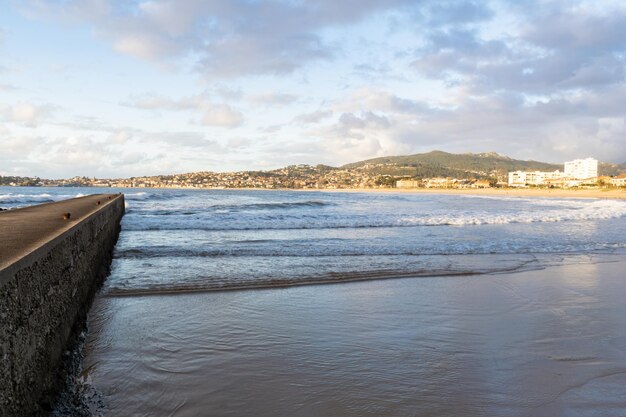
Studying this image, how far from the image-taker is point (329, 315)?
6.91 metres

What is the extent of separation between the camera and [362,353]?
530cm

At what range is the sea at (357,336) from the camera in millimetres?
4223

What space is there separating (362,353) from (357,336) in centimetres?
61

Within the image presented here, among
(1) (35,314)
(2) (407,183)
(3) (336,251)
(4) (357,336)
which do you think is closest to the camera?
(1) (35,314)

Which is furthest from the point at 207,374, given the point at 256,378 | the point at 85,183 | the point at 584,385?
the point at 85,183

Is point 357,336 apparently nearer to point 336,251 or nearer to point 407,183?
point 336,251

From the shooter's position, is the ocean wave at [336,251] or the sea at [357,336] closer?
the sea at [357,336]

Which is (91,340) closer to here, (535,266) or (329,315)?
(329,315)

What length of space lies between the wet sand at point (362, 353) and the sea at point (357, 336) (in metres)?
0.02

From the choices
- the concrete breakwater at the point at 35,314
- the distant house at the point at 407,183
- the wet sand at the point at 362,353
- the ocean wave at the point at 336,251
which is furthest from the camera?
the distant house at the point at 407,183


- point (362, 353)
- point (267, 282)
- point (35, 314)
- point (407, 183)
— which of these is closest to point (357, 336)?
point (362, 353)

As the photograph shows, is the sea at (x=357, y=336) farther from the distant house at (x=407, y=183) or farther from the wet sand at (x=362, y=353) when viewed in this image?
the distant house at (x=407, y=183)

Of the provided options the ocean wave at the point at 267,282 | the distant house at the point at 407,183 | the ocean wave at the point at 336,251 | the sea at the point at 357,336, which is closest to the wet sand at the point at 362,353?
the sea at the point at 357,336

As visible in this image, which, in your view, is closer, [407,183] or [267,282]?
[267,282]
